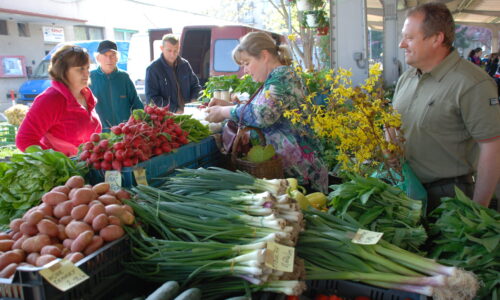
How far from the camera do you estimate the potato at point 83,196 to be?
185 centimetres

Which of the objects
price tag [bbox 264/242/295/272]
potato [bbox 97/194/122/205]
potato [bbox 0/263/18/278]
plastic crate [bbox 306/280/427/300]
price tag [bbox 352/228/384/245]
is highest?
potato [bbox 97/194/122/205]

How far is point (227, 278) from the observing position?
5.47 feet

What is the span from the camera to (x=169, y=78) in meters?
6.12

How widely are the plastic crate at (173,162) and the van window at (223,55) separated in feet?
20.8

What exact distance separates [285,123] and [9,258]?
6.73ft

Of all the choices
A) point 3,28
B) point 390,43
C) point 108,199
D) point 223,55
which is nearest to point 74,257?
point 108,199

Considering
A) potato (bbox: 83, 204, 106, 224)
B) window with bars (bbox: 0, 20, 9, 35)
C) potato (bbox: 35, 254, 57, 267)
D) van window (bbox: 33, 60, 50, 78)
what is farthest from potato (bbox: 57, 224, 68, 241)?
window with bars (bbox: 0, 20, 9, 35)

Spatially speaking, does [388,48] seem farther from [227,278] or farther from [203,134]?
[227,278]

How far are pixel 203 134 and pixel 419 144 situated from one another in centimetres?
161

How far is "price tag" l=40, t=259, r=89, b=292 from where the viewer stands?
4.31ft

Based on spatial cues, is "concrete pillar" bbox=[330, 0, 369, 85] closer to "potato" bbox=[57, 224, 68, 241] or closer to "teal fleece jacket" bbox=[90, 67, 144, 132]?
"teal fleece jacket" bbox=[90, 67, 144, 132]

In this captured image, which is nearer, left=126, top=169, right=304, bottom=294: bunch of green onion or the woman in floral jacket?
left=126, top=169, right=304, bottom=294: bunch of green onion

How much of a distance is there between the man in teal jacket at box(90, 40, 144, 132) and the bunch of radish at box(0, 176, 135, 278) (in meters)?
3.12

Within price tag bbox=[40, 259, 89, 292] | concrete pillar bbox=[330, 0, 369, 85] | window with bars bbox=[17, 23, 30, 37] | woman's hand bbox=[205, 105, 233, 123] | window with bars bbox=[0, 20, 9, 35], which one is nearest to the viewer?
price tag bbox=[40, 259, 89, 292]
